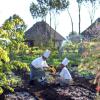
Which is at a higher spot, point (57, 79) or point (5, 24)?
point (5, 24)

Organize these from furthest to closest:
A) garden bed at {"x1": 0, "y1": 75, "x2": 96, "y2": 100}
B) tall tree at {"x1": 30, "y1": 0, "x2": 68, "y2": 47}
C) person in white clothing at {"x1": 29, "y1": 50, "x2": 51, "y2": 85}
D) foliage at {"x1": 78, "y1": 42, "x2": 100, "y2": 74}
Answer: tall tree at {"x1": 30, "y1": 0, "x2": 68, "y2": 47} < person in white clothing at {"x1": 29, "y1": 50, "x2": 51, "y2": 85} < garden bed at {"x1": 0, "y1": 75, "x2": 96, "y2": 100} < foliage at {"x1": 78, "y1": 42, "x2": 100, "y2": 74}

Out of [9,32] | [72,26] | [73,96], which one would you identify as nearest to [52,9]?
[72,26]

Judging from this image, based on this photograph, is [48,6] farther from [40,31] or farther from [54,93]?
[54,93]

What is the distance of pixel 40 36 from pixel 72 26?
479 centimetres

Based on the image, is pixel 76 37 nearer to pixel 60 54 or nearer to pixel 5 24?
pixel 60 54

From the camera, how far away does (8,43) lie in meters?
9.33

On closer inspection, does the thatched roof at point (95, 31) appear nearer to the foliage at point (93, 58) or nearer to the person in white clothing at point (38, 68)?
the foliage at point (93, 58)

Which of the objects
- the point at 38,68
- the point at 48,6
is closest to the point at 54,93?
the point at 38,68

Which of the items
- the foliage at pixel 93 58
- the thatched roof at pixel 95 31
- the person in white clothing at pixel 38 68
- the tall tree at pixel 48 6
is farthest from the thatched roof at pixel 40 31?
the foliage at pixel 93 58

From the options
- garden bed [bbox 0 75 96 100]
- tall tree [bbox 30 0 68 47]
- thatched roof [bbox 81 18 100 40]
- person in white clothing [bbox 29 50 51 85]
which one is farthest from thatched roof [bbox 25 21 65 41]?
garden bed [bbox 0 75 96 100]

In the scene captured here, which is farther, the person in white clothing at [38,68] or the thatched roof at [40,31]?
the thatched roof at [40,31]

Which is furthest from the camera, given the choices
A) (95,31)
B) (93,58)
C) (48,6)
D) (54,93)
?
(48,6)

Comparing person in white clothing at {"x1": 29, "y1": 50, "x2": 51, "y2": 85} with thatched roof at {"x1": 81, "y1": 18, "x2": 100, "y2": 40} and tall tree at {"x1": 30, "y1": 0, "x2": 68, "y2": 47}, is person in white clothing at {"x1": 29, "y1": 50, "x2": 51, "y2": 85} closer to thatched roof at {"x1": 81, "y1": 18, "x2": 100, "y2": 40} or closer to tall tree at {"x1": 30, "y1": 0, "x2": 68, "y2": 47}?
thatched roof at {"x1": 81, "y1": 18, "x2": 100, "y2": 40}

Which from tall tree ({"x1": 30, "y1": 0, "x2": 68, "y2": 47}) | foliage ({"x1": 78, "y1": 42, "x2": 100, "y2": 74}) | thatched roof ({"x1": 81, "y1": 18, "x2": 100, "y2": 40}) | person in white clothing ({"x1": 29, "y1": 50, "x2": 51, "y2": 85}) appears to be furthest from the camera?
tall tree ({"x1": 30, "y1": 0, "x2": 68, "y2": 47})
